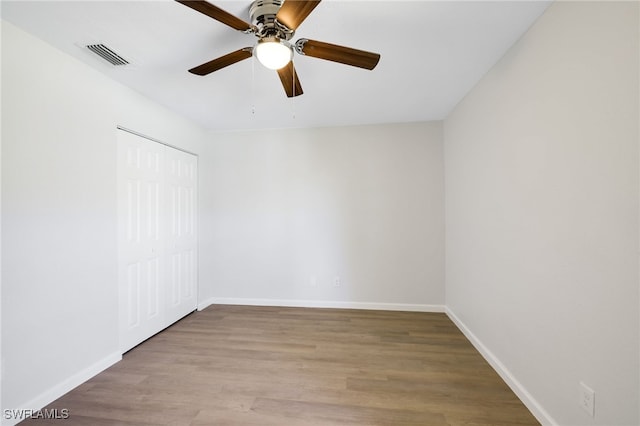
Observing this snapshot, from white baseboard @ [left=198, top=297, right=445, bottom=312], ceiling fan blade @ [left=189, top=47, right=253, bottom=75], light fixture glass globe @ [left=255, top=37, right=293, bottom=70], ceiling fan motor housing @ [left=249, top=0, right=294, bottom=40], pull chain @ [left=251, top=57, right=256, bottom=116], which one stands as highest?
pull chain @ [left=251, top=57, right=256, bottom=116]

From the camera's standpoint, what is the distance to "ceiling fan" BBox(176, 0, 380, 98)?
1134 millimetres

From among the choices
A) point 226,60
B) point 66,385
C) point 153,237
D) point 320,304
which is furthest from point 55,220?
point 320,304

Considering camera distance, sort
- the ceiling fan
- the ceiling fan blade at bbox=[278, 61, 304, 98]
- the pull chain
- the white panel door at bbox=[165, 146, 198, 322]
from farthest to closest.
Answer: the white panel door at bbox=[165, 146, 198, 322] → the pull chain → the ceiling fan blade at bbox=[278, 61, 304, 98] → the ceiling fan

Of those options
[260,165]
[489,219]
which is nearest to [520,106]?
[489,219]

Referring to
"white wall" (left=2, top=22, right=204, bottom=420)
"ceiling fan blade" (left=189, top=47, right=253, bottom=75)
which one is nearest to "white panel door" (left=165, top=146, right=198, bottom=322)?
"white wall" (left=2, top=22, right=204, bottom=420)

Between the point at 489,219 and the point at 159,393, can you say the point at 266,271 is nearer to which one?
the point at 159,393

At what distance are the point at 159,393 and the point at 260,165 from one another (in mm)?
2607

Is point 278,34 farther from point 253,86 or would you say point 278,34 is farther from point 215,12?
point 253,86

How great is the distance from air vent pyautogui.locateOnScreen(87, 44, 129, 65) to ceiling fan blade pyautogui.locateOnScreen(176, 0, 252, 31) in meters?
1.14

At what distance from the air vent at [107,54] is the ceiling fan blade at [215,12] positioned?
114cm

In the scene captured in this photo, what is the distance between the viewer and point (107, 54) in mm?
1802

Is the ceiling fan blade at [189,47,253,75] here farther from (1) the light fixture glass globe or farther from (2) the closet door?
(2) the closet door

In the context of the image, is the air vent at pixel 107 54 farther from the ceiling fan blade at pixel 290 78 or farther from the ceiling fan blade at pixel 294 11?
the ceiling fan blade at pixel 294 11

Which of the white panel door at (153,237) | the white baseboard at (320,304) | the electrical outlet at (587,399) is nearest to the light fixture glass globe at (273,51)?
the white panel door at (153,237)
